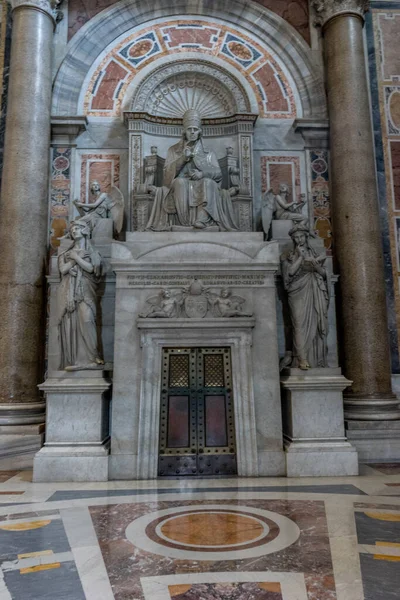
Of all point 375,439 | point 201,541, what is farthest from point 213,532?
point 375,439

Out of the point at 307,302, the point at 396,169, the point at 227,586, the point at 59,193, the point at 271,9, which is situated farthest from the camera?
the point at 271,9

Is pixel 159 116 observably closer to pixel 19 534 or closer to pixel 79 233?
pixel 79 233

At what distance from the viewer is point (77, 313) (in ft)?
23.0

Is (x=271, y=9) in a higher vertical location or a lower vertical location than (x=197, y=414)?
higher

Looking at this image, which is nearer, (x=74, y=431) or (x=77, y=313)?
(x=74, y=431)

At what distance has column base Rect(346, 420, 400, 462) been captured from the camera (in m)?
7.51

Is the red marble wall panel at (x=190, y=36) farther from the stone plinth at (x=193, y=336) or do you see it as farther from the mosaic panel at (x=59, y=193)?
the stone plinth at (x=193, y=336)

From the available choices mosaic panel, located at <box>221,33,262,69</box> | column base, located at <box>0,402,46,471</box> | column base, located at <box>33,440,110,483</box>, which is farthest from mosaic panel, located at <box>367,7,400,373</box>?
column base, located at <box>0,402,46,471</box>

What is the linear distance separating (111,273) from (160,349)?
5.60 feet

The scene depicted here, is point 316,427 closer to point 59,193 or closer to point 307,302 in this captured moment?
point 307,302

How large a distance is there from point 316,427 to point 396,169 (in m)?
5.54

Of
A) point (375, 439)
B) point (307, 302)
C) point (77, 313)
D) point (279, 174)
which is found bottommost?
point (375, 439)

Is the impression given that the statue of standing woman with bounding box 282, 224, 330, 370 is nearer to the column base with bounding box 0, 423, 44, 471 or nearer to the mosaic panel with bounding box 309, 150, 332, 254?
the mosaic panel with bounding box 309, 150, 332, 254

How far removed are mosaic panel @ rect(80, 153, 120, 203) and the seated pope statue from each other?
1.33 meters
